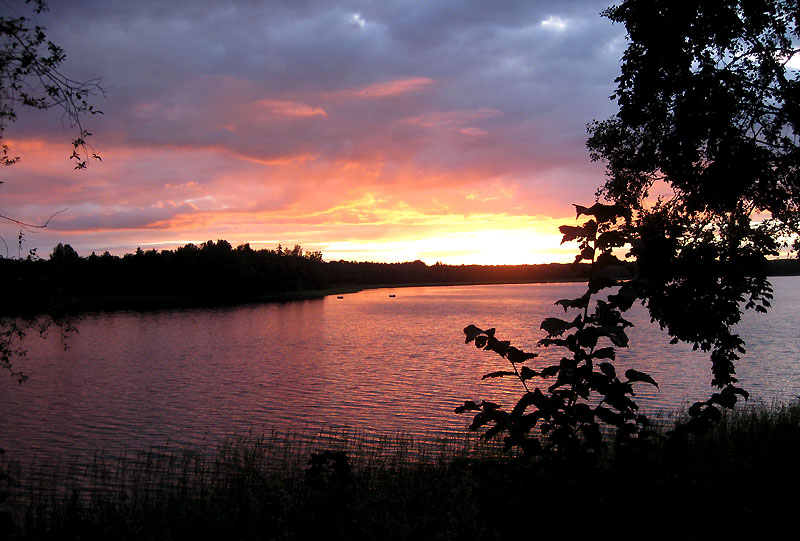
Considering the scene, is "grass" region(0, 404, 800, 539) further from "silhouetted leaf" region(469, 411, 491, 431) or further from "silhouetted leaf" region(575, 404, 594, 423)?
"silhouetted leaf" region(469, 411, 491, 431)

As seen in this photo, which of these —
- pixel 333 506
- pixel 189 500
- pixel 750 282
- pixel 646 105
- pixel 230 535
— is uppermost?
pixel 646 105

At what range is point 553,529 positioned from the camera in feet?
13.0

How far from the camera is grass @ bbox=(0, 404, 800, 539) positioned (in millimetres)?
4109

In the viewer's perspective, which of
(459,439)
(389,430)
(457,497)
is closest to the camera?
(457,497)

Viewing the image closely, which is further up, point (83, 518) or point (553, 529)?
point (553, 529)

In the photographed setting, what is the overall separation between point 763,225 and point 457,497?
9.41 m

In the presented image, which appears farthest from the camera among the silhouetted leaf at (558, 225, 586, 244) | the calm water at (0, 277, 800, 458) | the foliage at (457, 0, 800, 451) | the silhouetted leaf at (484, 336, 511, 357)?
the calm water at (0, 277, 800, 458)

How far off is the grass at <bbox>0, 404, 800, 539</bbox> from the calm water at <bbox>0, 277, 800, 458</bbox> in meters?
5.49

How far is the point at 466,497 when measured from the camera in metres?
7.79

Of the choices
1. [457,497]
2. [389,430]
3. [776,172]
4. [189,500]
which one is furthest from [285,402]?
[776,172]

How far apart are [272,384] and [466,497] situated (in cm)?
2384

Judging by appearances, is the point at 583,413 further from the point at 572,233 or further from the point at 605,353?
the point at 572,233

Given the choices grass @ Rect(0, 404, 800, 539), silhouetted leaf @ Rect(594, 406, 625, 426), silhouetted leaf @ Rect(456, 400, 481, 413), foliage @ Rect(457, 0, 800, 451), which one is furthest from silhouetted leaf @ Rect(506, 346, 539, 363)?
foliage @ Rect(457, 0, 800, 451)

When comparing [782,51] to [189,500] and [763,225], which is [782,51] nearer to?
[763,225]
